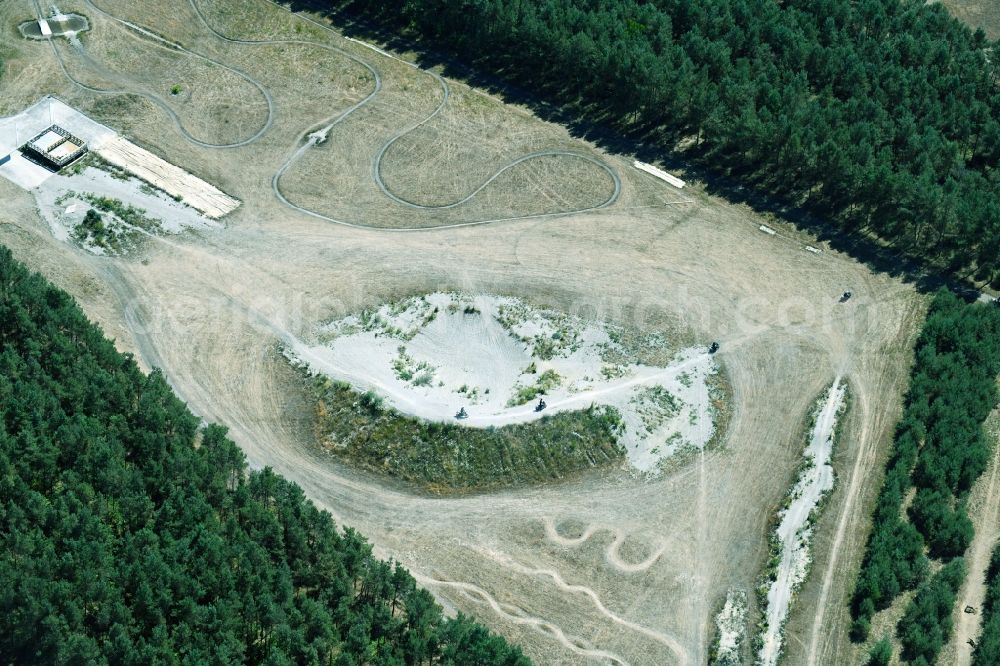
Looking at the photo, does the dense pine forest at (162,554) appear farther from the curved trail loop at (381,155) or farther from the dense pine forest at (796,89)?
the dense pine forest at (796,89)

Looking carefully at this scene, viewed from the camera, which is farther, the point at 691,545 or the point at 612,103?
the point at 612,103

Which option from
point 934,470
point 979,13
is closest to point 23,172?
point 934,470

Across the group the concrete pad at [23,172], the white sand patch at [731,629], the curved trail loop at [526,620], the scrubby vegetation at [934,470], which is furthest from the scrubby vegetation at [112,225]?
the scrubby vegetation at [934,470]

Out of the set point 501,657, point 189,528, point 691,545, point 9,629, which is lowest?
point 9,629

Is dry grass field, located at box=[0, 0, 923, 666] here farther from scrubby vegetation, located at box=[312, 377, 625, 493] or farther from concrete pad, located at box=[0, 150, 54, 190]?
concrete pad, located at box=[0, 150, 54, 190]

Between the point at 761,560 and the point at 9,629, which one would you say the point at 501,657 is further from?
the point at 9,629

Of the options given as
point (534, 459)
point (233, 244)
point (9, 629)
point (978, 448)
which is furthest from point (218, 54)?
point (978, 448)
